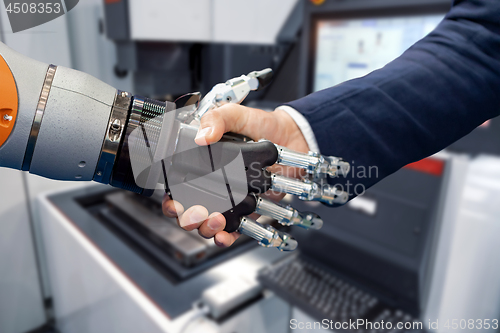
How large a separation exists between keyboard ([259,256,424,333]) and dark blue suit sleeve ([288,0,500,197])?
1.17 feet

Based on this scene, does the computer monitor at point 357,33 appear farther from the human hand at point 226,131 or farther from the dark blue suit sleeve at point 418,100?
the human hand at point 226,131

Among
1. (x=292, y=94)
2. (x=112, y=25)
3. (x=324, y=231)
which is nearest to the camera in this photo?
(x=324, y=231)

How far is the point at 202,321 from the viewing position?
69 centimetres

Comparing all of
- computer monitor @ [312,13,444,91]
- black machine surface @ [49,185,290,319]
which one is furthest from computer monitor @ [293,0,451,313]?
black machine surface @ [49,185,290,319]

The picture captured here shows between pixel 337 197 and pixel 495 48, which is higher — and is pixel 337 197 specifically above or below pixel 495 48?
below

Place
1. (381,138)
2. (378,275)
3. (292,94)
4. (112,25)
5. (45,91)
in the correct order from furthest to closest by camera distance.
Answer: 1. (292,94)
2. (112,25)
3. (378,275)
4. (381,138)
5. (45,91)

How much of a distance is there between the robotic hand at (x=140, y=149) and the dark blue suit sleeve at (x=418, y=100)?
120 mm

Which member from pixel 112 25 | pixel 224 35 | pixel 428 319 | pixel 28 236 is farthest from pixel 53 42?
pixel 428 319

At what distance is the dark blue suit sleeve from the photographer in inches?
19.2

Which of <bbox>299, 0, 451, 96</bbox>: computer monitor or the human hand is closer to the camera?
the human hand

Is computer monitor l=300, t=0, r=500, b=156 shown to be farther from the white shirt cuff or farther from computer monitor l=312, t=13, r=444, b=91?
the white shirt cuff

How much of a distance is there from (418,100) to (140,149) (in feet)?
1.37

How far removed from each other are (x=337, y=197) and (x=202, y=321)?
1.51ft

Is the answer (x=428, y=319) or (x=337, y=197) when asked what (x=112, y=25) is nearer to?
(x=337, y=197)
